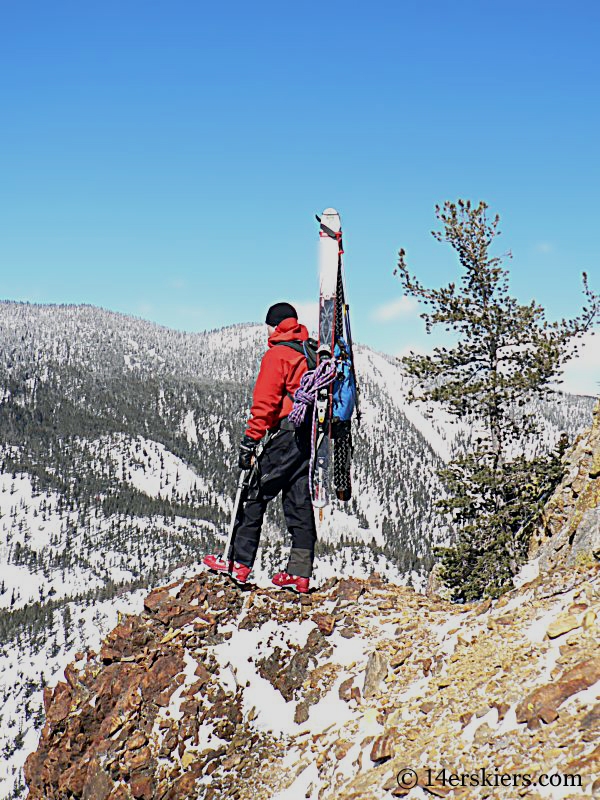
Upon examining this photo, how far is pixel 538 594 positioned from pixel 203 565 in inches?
213

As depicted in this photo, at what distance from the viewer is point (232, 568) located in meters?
9.55

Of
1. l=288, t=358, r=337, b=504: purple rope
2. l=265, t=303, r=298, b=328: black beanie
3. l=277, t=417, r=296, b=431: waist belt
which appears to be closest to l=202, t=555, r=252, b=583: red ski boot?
l=277, t=417, r=296, b=431: waist belt

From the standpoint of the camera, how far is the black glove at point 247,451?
29.1 ft

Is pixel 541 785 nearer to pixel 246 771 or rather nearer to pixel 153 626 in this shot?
pixel 246 771

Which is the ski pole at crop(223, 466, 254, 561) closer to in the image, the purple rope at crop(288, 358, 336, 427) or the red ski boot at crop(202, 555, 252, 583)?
the red ski boot at crop(202, 555, 252, 583)

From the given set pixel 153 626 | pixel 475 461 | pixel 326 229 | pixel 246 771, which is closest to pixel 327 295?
pixel 326 229

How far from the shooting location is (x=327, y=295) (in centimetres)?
932

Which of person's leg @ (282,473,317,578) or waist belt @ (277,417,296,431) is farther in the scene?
person's leg @ (282,473,317,578)

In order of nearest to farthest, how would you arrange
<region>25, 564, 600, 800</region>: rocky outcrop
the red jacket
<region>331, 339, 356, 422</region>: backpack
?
<region>25, 564, 600, 800</region>: rocky outcrop → the red jacket → <region>331, 339, 356, 422</region>: backpack

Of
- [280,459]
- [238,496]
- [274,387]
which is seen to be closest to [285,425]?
[280,459]

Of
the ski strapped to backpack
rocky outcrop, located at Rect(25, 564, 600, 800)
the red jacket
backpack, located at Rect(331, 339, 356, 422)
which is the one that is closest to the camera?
rocky outcrop, located at Rect(25, 564, 600, 800)

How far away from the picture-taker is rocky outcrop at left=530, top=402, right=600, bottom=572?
9.45m

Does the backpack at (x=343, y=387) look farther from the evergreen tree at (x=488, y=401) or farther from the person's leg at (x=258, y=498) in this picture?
the evergreen tree at (x=488, y=401)

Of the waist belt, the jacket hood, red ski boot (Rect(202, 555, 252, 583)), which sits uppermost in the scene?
the jacket hood
